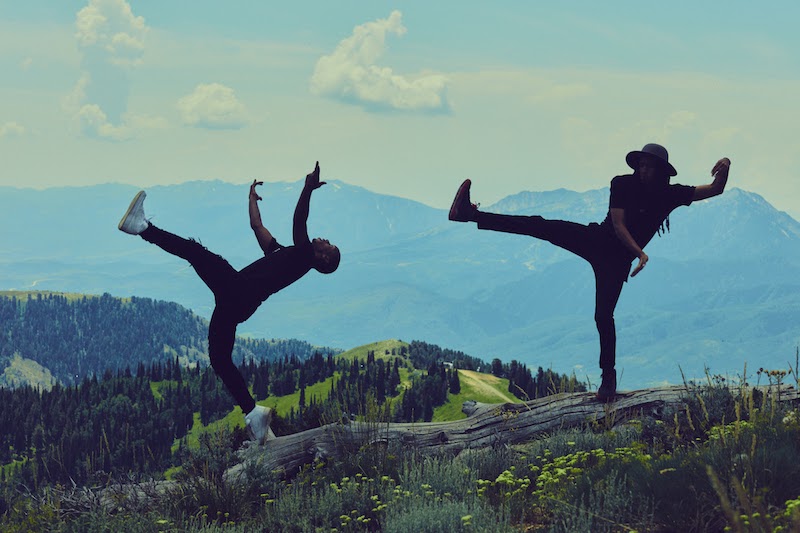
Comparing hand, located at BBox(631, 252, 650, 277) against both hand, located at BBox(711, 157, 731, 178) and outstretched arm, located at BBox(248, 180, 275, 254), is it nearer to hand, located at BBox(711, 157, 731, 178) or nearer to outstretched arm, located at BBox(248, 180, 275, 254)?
hand, located at BBox(711, 157, 731, 178)

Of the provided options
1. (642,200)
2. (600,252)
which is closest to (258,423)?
(600,252)

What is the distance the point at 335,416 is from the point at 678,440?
5752 mm

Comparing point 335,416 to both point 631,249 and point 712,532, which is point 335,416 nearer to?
point 631,249

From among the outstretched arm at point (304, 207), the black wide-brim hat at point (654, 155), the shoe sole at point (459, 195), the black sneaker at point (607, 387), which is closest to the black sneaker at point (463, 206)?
the shoe sole at point (459, 195)

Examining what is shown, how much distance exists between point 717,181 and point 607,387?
13.9 feet

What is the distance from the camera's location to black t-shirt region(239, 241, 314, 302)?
13.9 metres

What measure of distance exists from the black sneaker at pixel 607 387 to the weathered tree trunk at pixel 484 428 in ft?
Result: 0.42

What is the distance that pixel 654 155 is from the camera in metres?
13.8

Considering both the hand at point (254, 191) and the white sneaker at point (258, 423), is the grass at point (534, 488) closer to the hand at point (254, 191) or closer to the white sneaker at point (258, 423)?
the white sneaker at point (258, 423)

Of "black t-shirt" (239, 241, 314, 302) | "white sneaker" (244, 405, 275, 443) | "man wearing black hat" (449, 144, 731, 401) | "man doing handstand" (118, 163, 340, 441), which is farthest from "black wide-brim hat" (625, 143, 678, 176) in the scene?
"white sneaker" (244, 405, 275, 443)

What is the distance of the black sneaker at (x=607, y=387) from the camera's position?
1514 cm

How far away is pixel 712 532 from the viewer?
820 centimetres

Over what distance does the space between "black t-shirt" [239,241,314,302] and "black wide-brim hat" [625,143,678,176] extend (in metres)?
5.70

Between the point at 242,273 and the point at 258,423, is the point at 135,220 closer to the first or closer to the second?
the point at 242,273
